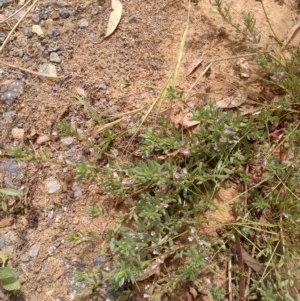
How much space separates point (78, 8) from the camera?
348 cm

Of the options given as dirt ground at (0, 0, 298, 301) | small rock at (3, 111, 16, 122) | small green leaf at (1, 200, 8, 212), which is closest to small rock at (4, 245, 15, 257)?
dirt ground at (0, 0, 298, 301)

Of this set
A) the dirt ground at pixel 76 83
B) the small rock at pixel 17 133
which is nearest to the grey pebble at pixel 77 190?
the dirt ground at pixel 76 83

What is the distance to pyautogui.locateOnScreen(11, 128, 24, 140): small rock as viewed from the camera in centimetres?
328

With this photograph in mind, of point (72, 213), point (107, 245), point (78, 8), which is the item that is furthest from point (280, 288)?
point (78, 8)

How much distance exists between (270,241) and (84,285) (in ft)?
3.72

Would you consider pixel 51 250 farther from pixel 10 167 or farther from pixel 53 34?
pixel 53 34

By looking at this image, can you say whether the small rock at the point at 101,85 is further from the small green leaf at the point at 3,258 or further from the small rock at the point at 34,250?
the small green leaf at the point at 3,258

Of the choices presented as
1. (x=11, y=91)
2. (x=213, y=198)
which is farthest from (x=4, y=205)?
(x=213, y=198)

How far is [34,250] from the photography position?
3076 millimetres

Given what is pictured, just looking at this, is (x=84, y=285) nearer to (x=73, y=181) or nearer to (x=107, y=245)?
(x=107, y=245)

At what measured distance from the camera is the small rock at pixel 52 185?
124 inches

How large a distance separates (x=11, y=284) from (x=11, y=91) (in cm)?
129

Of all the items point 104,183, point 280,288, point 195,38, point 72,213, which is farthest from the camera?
point 195,38

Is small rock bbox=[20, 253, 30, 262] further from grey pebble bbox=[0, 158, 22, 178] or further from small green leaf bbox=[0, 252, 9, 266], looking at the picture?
grey pebble bbox=[0, 158, 22, 178]
